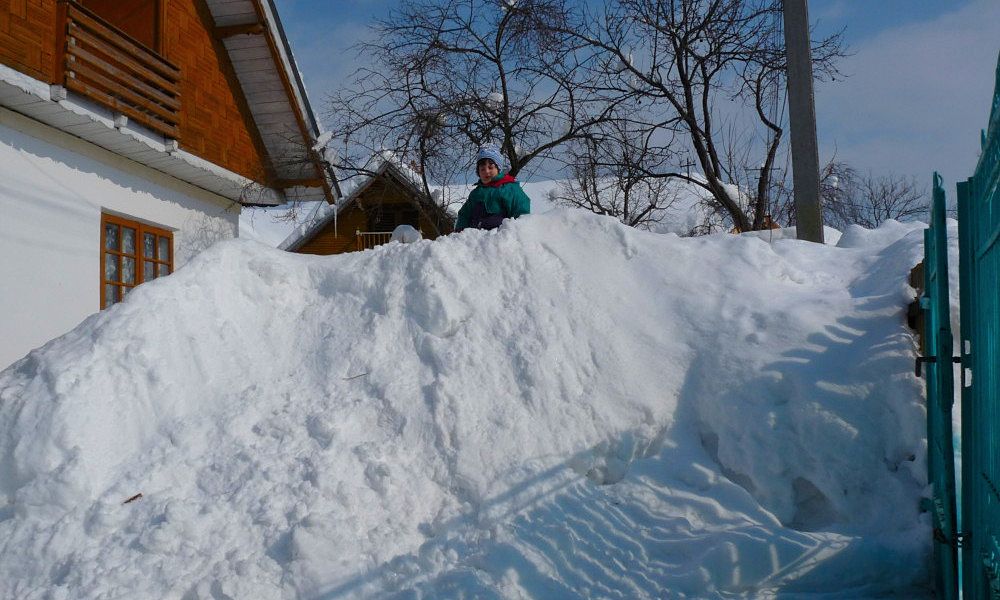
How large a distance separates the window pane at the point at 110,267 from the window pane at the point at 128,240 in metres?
0.24

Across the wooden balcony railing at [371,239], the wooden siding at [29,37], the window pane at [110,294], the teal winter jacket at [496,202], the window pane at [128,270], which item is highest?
the wooden siding at [29,37]

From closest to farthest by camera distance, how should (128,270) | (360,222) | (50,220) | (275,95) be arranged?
(50,220) → (128,270) → (275,95) → (360,222)

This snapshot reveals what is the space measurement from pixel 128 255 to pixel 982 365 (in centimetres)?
983

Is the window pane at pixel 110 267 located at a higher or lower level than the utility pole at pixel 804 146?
lower

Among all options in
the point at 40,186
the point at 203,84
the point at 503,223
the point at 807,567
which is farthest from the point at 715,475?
the point at 203,84

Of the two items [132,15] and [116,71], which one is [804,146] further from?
[132,15]

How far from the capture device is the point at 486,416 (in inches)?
180

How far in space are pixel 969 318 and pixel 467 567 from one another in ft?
8.04

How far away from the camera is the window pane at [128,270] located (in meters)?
9.75

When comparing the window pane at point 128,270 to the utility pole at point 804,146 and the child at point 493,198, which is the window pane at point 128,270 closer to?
the child at point 493,198

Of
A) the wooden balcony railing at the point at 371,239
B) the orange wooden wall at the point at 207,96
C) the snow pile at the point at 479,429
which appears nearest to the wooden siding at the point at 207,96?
the orange wooden wall at the point at 207,96

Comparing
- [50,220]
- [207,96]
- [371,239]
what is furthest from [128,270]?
[371,239]

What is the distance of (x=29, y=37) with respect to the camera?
24.9 ft

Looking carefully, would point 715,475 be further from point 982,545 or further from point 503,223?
point 503,223
